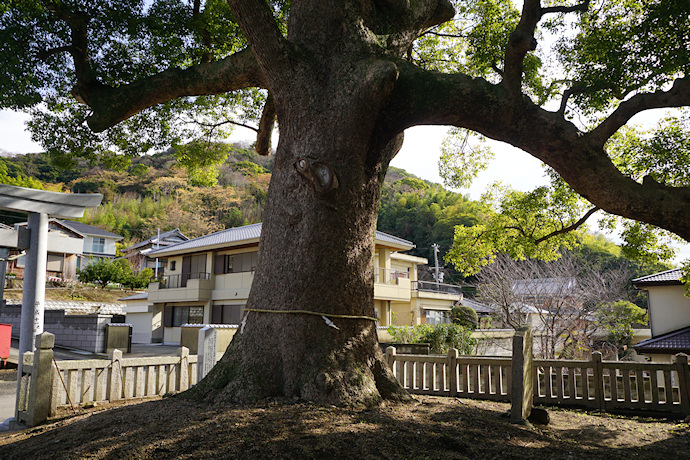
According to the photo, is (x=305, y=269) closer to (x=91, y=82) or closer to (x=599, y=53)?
(x=91, y=82)

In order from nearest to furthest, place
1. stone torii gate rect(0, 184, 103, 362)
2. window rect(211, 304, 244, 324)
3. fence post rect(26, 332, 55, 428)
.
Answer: fence post rect(26, 332, 55, 428), stone torii gate rect(0, 184, 103, 362), window rect(211, 304, 244, 324)

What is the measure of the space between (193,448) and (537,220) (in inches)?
370

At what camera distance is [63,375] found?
24.3 ft

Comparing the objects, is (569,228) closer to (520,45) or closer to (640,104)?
(640,104)

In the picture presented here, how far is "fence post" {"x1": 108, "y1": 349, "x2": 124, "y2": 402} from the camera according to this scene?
306 inches

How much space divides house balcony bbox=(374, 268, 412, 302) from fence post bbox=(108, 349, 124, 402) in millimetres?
18780

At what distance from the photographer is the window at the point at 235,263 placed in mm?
25023

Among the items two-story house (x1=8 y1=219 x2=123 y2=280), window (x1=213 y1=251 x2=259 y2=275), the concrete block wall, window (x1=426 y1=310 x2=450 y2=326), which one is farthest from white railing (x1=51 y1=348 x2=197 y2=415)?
window (x1=426 y1=310 x2=450 y2=326)

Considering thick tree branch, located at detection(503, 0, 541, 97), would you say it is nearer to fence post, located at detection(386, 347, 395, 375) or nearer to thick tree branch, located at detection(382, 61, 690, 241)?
thick tree branch, located at detection(382, 61, 690, 241)

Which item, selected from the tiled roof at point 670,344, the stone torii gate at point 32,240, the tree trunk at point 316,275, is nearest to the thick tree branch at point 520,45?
the tree trunk at point 316,275

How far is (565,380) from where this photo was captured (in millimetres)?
9133

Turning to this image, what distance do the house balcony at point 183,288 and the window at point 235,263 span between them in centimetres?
81

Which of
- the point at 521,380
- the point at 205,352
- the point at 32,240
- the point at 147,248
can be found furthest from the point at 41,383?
the point at 147,248

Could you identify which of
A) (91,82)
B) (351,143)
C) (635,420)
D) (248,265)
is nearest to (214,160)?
(91,82)
